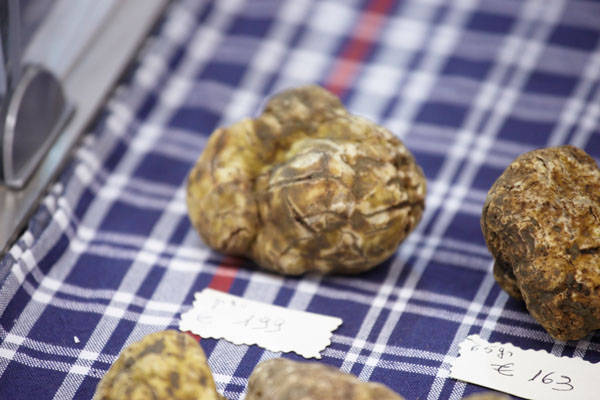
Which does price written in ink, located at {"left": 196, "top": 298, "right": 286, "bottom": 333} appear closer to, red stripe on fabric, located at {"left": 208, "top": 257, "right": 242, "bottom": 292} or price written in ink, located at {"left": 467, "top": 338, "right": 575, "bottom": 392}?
red stripe on fabric, located at {"left": 208, "top": 257, "right": 242, "bottom": 292}

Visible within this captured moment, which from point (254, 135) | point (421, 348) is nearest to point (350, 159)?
point (254, 135)

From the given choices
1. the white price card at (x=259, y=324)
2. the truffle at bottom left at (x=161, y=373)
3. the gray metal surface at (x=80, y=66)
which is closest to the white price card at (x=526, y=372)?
the white price card at (x=259, y=324)

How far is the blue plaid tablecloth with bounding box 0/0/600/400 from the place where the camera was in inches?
54.3

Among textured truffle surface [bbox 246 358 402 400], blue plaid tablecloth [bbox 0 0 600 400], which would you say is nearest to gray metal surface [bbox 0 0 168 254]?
blue plaid tablecloth [bbox 0 0 600 400]

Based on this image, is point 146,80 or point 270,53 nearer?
point 146,80

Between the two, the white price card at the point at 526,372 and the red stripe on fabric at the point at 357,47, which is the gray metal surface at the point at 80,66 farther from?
the white price card at the point at 526,372

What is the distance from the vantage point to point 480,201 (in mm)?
Result: 1731

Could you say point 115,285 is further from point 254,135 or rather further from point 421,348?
point 421,348

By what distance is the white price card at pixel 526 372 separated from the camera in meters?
1.26

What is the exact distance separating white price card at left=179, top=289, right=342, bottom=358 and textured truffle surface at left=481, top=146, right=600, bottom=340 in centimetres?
33

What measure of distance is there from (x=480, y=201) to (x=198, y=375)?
843 millimetres

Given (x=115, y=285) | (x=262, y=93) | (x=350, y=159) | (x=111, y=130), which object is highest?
(x=350, y=159)

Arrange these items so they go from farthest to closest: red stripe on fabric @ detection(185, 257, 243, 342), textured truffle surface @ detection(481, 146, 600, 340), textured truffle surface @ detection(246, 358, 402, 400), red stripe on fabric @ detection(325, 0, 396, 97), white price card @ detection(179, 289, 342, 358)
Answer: red stripe on fabric @ detection(325, 0, 396, 97)
red stripe on fabric @ detection(185, 257, 243, 342)
white price card @ detection(179, 289, 342, 358)
textured truffle surface @ detection(481, 146, 600, 340)
textured truffle surface @ detection(246, 358, 402, 400)

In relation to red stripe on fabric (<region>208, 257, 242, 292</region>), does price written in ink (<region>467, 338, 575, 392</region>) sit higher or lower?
higher
